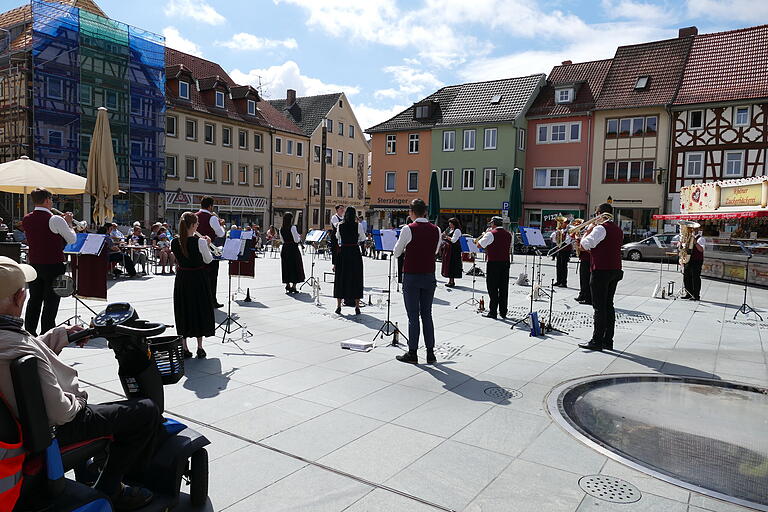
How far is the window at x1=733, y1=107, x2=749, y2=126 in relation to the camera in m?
31.6

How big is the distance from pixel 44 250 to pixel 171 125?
105 feet

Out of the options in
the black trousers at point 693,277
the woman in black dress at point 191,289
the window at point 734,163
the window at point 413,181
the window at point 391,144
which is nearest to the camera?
the woman in black dress at point 191,289

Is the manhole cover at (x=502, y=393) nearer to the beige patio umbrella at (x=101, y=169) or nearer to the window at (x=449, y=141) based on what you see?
the beige patio umbrella at (x=101, y=169)

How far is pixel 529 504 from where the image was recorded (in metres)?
3.56

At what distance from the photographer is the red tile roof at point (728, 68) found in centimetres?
3183

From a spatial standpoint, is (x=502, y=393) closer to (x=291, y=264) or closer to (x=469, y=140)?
(x=291, y=264)

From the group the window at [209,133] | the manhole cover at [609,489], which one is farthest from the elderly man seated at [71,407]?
the window at [209,133]

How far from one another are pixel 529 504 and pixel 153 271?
630 inches

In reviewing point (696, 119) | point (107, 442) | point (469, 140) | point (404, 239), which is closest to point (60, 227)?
point (404, 239)

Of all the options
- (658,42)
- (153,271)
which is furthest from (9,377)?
(658,42)

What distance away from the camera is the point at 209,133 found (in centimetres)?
3916

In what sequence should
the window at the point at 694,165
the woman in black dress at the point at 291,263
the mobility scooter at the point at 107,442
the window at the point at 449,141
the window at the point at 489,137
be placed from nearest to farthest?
the mobility scooter at the point at 107,442 → the woman in black dress at the point at 291,263 → the window at the point at 694,165 → the window at the point at 489,137 → the window at the point at 449,141

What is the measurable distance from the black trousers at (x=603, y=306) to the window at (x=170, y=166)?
33385 millimetres

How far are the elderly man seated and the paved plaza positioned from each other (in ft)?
2.03
